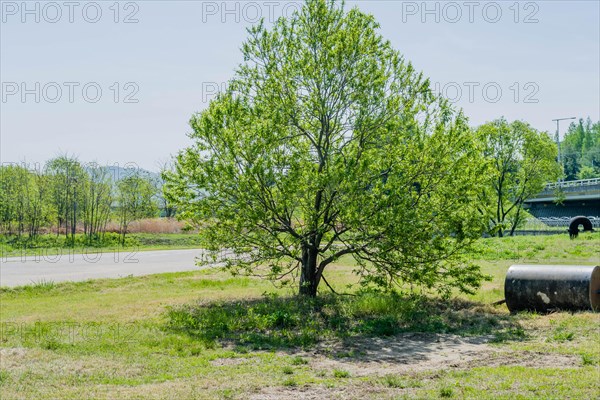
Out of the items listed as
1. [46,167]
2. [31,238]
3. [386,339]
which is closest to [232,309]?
[386,339]

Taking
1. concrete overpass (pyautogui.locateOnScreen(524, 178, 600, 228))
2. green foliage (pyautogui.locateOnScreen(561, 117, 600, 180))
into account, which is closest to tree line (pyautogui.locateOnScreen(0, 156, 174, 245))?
concrete overpass (pyautogui.locateOnScreen(524, 178, 600, 228))

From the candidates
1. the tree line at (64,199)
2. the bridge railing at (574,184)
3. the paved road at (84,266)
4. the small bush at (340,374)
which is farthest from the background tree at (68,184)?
the bridge railing at (574,184)

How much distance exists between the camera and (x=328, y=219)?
14.4 m

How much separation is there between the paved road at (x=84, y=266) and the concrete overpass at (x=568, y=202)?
165 ft

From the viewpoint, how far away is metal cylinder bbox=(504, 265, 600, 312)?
13453mm

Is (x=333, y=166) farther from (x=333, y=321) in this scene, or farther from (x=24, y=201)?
(x=24, y=201)

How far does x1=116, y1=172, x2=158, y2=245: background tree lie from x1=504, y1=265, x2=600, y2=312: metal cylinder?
35760 mm

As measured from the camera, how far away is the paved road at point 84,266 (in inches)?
853

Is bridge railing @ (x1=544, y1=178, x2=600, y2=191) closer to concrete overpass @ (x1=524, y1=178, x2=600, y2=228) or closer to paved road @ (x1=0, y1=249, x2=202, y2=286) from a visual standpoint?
concrete overpass @ (x1=524, y1=178, x2=600, y2=228)

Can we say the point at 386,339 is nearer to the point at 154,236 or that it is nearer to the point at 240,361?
the point at 240,361

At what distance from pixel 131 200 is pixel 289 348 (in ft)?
129

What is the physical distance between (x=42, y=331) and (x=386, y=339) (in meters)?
6.25

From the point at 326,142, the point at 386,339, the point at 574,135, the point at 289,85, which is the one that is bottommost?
the point at 386,339

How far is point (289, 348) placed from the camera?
10.8 m
